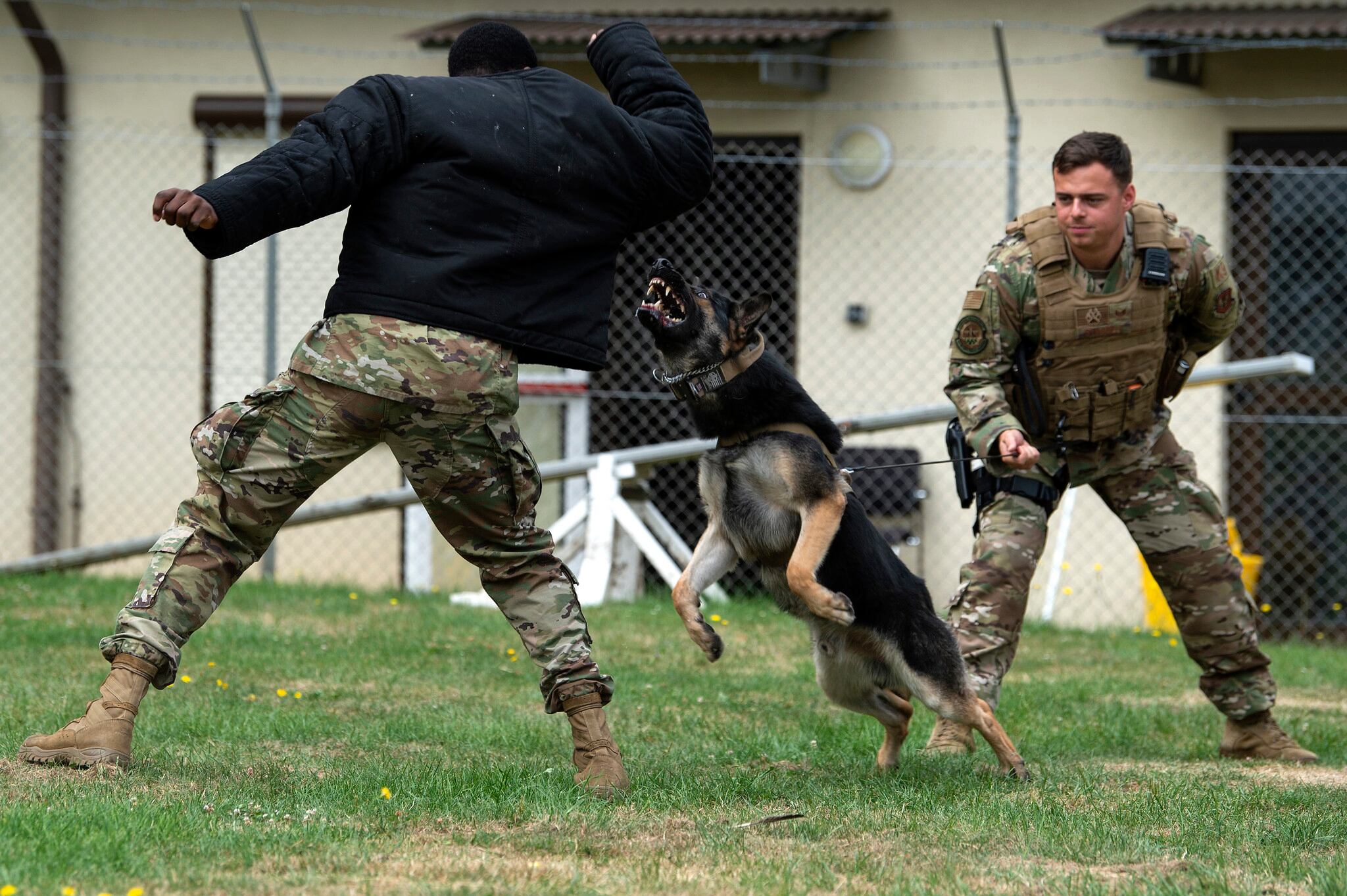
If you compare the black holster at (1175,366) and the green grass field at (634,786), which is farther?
the black holster at (1175,366)

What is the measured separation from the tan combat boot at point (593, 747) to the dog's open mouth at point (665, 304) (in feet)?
3.45

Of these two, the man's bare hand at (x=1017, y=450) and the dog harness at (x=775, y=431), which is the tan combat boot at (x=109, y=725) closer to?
the dog harness at (x=775, y=431)

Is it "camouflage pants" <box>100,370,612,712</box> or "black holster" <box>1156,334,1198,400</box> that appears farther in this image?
"black holster" <box>1156,334,1198,400</box>

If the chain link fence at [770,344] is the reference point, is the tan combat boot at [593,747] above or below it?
below

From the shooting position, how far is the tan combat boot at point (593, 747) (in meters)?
3.99

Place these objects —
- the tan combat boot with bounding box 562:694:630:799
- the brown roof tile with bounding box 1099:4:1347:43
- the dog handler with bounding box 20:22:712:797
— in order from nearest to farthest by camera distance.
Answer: the dog handler with bounding box 20:22:712:797, the tan combat boot with bounding box 562:694:630:799, the brown roof tile with bounding box 1099:4:1347:43

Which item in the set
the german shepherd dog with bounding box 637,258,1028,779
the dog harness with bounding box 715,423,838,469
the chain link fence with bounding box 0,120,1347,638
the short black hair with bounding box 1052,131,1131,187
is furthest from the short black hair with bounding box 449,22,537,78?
the chain link fence with bounding box 0,120,1347,638

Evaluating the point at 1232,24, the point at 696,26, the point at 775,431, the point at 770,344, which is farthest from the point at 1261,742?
the point at 696,26

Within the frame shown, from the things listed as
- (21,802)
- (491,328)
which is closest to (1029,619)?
(491,328)

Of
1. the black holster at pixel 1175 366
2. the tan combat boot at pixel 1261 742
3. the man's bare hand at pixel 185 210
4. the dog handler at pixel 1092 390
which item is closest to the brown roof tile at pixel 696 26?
the dog handler at pixel 1092 390

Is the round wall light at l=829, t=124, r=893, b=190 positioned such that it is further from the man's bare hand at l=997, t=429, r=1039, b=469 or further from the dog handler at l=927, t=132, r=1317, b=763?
the man's bare hand at l=997, t=429, r=1039, b=469

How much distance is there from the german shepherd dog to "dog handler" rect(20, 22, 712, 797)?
0.35 metres

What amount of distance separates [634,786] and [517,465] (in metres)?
0.94

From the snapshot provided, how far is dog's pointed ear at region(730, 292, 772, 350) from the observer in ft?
13.9
